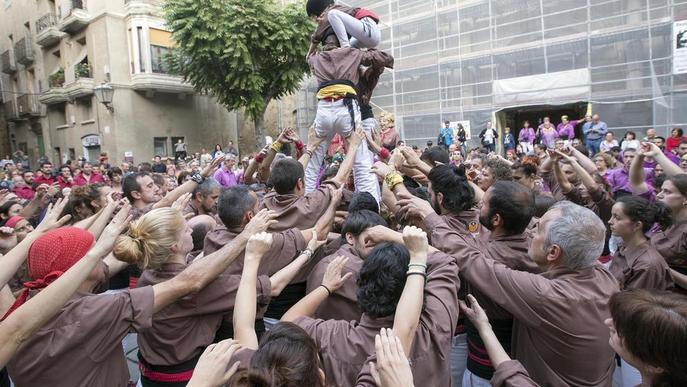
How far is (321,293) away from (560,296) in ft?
3.70

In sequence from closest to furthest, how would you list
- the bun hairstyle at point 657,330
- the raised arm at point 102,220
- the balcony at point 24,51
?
the bun hairstyle at point 657,330, the raised arm at point 102,220, the balcony at point 24,51

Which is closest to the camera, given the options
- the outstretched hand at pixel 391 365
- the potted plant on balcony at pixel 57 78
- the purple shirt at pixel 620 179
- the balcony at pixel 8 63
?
the outstretched hand at pixel 391 365

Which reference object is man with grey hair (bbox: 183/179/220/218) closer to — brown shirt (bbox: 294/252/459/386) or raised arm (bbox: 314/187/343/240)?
raised arm (bbox: 314/187/343/240)

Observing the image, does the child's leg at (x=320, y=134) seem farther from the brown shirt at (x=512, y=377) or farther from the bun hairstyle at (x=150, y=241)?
the brown shirt at (x=512, y=377)

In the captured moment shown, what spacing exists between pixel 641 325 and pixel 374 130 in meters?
3.97

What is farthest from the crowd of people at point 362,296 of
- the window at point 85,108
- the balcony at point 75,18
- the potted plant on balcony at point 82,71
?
the balcony at point 75,18

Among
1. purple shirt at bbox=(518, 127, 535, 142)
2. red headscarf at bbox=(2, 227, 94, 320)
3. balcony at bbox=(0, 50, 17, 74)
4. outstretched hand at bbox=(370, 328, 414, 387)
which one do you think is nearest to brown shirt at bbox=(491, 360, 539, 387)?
outstretched hand at bbox=(370, 328, 414, 387)

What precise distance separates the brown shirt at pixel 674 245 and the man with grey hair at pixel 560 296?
1478mm

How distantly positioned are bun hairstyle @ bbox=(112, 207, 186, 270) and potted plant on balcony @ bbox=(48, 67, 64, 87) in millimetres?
26598

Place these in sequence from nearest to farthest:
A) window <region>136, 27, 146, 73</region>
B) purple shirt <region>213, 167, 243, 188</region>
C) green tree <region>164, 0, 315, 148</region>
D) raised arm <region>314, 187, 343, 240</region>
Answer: raised arm <region>314, 187, 343, 240</region> → purple shirt <region>213, 167, 243, 188</region> → green tree <region>164, 0, 315, 148</region> → window <region>136, 27, 146, 73</region>

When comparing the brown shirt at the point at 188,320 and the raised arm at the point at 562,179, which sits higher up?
the raised arm at the point at 562,179

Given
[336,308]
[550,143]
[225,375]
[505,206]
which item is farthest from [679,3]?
[225,375]

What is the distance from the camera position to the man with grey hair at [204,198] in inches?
186

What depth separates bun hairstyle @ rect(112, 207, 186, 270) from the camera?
7.52 ft
